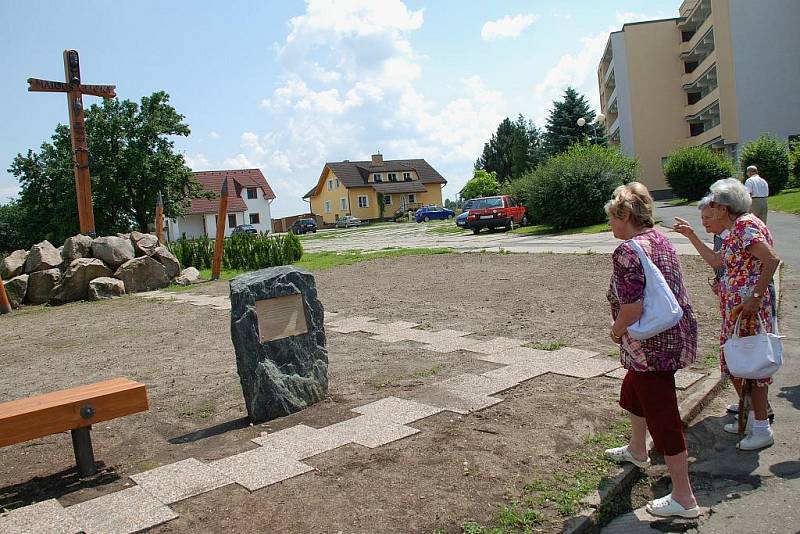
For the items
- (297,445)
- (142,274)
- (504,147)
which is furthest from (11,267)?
(504,147)

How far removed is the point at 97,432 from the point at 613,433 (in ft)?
12.6

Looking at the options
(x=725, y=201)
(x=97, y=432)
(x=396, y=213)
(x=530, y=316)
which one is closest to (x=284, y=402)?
(x=97, y=432)

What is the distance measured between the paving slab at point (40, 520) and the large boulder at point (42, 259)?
14.5 metres

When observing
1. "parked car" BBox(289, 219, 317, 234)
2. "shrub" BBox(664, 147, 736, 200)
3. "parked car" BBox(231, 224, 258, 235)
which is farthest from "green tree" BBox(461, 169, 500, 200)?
"shrub" BBox(664, 147, 736, 200)

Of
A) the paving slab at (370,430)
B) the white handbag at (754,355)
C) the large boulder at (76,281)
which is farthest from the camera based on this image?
the large boulder at (76,281)

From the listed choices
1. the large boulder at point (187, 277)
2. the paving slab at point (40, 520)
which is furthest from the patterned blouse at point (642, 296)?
the large boulder at point (187, 277)

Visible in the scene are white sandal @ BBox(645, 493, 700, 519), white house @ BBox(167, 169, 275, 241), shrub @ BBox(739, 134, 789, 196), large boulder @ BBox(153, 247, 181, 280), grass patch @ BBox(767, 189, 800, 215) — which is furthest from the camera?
white house @ BBox(167, 169, 275, 241)

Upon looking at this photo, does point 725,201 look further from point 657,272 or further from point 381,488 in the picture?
point 381,488

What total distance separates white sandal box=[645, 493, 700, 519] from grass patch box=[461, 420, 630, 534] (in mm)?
314

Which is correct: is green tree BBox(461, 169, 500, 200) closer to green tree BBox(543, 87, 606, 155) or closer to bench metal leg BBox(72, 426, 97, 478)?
green tree BBox(543, 87, 606, 155)

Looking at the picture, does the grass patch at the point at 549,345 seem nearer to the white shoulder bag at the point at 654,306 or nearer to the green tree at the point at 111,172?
the white shoulder bag at the point at 654,306

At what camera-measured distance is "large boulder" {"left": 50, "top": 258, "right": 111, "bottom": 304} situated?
1617 centimetres

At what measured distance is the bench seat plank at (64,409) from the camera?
13.2 ft

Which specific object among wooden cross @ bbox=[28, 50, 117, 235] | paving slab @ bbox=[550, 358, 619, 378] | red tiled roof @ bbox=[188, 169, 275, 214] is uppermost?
red tiled roof @ bbox=[188, 169, 275, 214]
